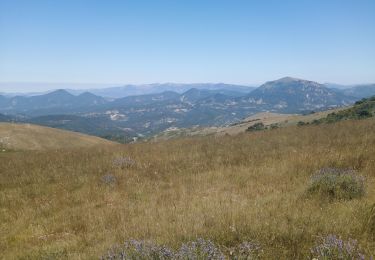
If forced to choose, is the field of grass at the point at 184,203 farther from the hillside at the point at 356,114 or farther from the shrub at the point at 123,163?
A: the hillside at the point at 356,114

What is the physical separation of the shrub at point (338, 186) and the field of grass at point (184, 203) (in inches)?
9.6

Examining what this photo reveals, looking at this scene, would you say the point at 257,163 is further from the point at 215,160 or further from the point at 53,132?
the point at 53,132

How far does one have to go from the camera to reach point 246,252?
14.3 ft

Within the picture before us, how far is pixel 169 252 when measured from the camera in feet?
13.8

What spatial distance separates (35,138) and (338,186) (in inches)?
1841

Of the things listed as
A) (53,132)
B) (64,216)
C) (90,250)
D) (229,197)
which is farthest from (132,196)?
(53,132)

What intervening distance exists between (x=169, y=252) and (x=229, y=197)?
366cm

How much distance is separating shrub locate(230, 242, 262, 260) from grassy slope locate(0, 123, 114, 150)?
37755 millimetres

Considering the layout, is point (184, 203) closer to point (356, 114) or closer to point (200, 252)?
point (200, 252)

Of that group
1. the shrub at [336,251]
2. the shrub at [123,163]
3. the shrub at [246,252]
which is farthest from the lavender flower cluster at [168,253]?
the shrub at [123,163]

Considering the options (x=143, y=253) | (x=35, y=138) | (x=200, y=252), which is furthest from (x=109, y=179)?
(x=35, y=138)

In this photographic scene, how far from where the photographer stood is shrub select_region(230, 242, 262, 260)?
4219 millimetres

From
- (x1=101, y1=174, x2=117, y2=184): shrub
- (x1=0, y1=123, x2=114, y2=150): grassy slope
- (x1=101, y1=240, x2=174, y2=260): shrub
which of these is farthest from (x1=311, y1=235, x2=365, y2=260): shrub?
(x1=0, y1=123, x2=114, y2=150): grassy slope

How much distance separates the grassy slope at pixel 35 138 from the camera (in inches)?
1715
